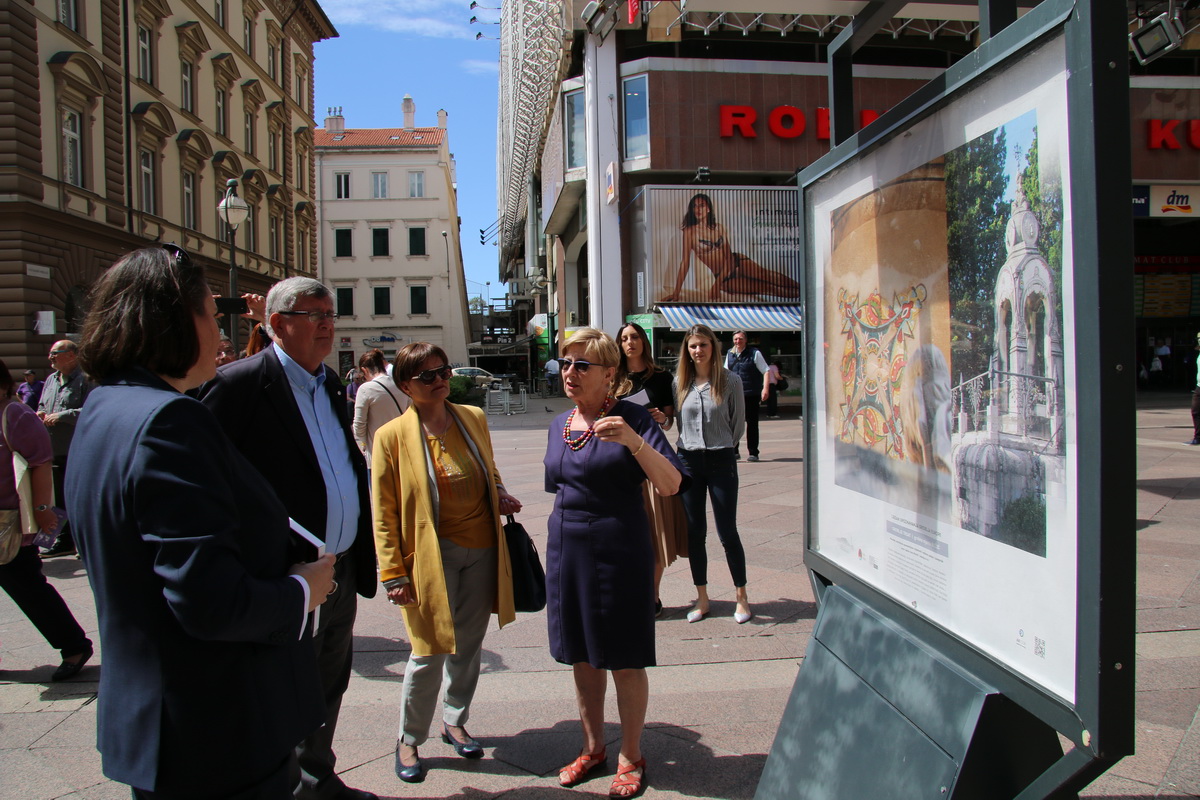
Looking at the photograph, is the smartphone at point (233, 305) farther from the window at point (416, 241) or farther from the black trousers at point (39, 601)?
the window at point (416, 241)

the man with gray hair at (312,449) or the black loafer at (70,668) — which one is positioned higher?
the man with gray hair at (312,449)

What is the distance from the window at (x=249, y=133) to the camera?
3353cm

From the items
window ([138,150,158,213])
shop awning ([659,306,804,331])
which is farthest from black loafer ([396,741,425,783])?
window ([138,150,158,213])

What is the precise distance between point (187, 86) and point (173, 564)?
3172 centimetres

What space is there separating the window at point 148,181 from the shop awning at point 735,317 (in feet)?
52.5

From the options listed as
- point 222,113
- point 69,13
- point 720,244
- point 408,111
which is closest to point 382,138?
point 408,111

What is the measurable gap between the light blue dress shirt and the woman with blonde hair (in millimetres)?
2440

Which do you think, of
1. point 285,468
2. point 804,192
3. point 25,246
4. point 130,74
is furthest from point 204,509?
point 130,74

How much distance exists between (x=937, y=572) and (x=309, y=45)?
46545 millimetres

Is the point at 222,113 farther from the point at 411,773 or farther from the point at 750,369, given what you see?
the point at 411,773

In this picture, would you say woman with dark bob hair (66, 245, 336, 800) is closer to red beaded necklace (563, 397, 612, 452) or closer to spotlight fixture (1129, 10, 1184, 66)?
red beaded necklace (563, 397, 612, 452)

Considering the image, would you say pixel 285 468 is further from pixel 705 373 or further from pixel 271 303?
pixel 705 373

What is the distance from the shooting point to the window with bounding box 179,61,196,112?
1089 inches

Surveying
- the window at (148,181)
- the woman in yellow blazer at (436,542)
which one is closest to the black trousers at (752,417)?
the woman in yellow blazer at (436,542)
